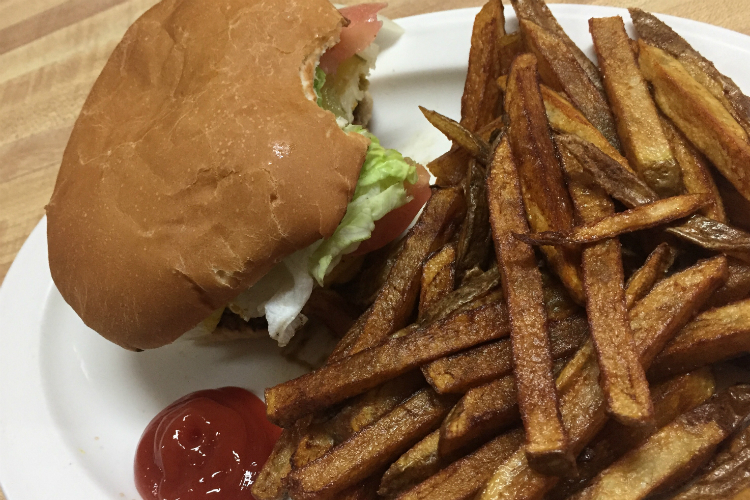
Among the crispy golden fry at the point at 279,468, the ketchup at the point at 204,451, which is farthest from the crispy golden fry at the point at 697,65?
the ketchup at the point at 204,451

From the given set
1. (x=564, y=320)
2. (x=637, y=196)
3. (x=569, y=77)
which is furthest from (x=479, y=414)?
(x=569, y=77)

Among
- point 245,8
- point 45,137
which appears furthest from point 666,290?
point 45,137

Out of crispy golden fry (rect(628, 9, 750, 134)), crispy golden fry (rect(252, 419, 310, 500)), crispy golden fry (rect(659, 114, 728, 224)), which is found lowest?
crispy golden fry (rect(252, 419, 310, 500))

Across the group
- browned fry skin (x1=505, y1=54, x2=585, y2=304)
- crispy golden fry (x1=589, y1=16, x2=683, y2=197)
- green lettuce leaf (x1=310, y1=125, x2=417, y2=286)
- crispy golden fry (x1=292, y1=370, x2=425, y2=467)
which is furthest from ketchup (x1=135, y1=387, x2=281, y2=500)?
crispy golden fry (x1=589, y1=16, x2=683, y2=197)

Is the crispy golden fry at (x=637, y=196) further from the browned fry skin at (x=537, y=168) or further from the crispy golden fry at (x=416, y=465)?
the crispy golden fry at (x=416, y=465)

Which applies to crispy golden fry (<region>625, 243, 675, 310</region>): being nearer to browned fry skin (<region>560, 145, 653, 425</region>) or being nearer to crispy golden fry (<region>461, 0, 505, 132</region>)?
browned fry skin (<region>560, 145, 653, 425</region>)

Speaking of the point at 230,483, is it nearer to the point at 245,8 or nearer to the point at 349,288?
the point at 349,288

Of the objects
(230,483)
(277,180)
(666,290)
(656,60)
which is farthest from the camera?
(230,483)
